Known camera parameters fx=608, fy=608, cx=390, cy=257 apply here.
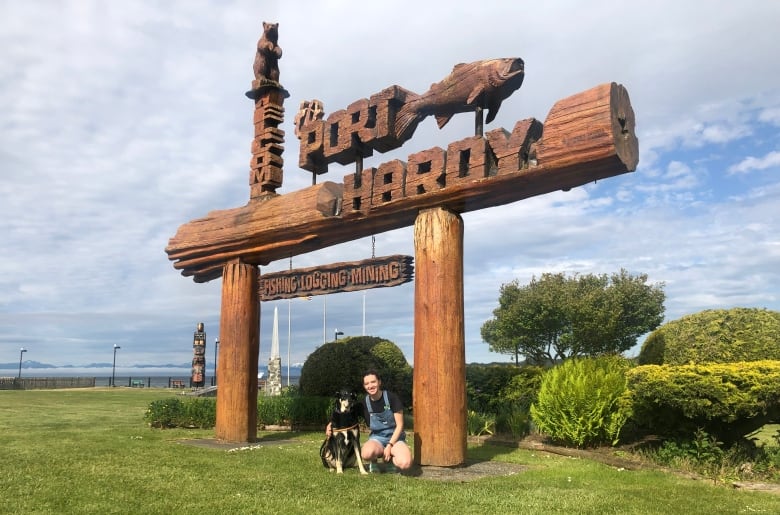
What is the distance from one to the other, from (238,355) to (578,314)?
2840 centimetres

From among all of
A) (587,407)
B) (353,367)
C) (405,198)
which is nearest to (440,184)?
(405,198)

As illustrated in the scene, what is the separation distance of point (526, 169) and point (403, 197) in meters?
1.66

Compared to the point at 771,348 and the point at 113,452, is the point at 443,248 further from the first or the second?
the point at 113,452

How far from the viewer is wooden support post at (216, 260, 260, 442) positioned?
9.55 m

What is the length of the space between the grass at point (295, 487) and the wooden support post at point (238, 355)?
1141 mm

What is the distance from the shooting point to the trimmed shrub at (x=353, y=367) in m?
12.6

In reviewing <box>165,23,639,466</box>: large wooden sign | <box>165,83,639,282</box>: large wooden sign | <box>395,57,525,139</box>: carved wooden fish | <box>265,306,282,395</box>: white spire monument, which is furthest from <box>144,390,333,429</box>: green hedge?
<box>265,306,282,395</box>: white spire monument

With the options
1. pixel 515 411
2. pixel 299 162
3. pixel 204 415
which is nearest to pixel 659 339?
pixel 515 411

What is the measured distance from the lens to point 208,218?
33.9 ft

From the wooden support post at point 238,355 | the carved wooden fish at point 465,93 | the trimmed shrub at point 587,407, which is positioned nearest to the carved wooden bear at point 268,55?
the wooden support post at point 238,355

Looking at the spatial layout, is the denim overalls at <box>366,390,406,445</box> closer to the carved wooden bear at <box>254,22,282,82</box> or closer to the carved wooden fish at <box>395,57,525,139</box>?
the carved wooden fish at <box>395,57,525,139</box>

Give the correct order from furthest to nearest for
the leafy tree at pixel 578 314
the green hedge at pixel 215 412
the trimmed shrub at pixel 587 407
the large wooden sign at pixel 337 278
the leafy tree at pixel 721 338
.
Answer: the leafy tree at pixel 578 314 < the green hedge at pixel 215 412 < the large wooden sign at pixel 337 278 < the trimmed shrub at pixel 587 407 < the leafy tree at pixel 721 338

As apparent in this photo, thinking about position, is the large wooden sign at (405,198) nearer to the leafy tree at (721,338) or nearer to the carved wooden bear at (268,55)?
the carved wooden bear at (268,55)

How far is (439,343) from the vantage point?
6.96m
